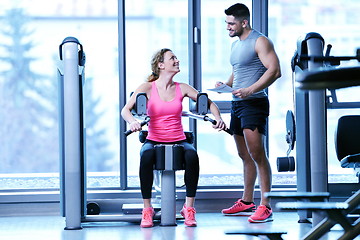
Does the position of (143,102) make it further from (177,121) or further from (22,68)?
(22,68)

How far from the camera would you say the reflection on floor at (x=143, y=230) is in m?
4.15

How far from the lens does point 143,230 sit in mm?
4418

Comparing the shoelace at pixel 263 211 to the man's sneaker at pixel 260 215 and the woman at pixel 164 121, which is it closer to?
the man's sneaker at pixel 260 215

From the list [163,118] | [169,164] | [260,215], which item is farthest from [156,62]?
[260,215]

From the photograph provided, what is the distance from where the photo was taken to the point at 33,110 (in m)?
5.28

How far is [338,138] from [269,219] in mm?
742

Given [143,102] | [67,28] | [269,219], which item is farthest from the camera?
[67,28]

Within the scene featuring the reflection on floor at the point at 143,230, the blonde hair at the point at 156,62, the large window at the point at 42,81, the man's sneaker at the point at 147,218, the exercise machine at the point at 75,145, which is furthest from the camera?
the large window at the point at 42,81

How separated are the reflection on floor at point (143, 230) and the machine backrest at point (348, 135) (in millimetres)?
529

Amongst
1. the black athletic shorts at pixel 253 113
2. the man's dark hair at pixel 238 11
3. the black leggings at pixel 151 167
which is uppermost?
the man's dark hair at pixel 238 11

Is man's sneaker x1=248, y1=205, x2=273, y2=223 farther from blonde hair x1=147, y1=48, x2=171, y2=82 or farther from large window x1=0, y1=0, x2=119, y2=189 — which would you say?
large window x1=0, y1=0, x2=119, y2=189

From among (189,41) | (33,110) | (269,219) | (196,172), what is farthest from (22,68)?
(269,219)

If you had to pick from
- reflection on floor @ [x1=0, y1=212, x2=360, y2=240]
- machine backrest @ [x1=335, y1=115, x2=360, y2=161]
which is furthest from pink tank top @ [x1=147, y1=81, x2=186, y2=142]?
machine backrest @ [x1=335, y1=115, x2=360, y2=161]

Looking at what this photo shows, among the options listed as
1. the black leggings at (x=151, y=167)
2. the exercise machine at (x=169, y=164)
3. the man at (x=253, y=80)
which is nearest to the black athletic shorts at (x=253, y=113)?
the man at (x=253, y=80)
